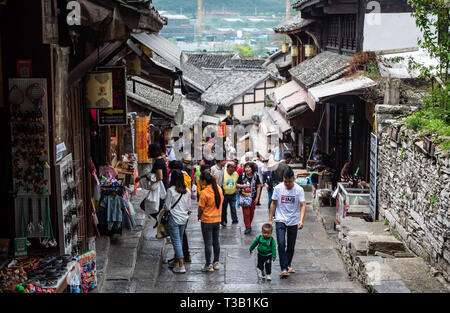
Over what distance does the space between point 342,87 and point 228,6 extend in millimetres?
144276

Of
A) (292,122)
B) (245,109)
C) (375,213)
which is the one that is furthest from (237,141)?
(375,213)

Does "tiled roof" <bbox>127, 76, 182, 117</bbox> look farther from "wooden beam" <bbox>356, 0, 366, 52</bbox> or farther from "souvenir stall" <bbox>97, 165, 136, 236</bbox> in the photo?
"souvenir stall" <bbox>97, 165, 136, 236</bbox>

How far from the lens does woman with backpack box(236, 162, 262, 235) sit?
1223cm

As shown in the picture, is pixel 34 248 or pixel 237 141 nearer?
pixel 34 248

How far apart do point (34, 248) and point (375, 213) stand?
7268 millimetres

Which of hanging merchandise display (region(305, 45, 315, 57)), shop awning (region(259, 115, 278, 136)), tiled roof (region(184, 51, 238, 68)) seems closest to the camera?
hanging merchandise display (region(305, 45, 315, 57))

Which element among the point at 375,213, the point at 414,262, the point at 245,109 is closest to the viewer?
the point at 414,262

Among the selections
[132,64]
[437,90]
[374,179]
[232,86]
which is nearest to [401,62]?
[374,179]

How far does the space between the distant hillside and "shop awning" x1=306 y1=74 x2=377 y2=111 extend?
428 feet

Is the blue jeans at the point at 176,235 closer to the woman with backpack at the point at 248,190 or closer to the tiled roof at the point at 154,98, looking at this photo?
the woman with backpack at the point at 248,190

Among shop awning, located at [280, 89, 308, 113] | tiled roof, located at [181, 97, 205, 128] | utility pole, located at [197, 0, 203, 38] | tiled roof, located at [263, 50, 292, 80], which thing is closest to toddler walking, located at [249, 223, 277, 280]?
shop awning, located at [280, 89, 308, 113]

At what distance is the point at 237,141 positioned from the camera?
4134 cm
